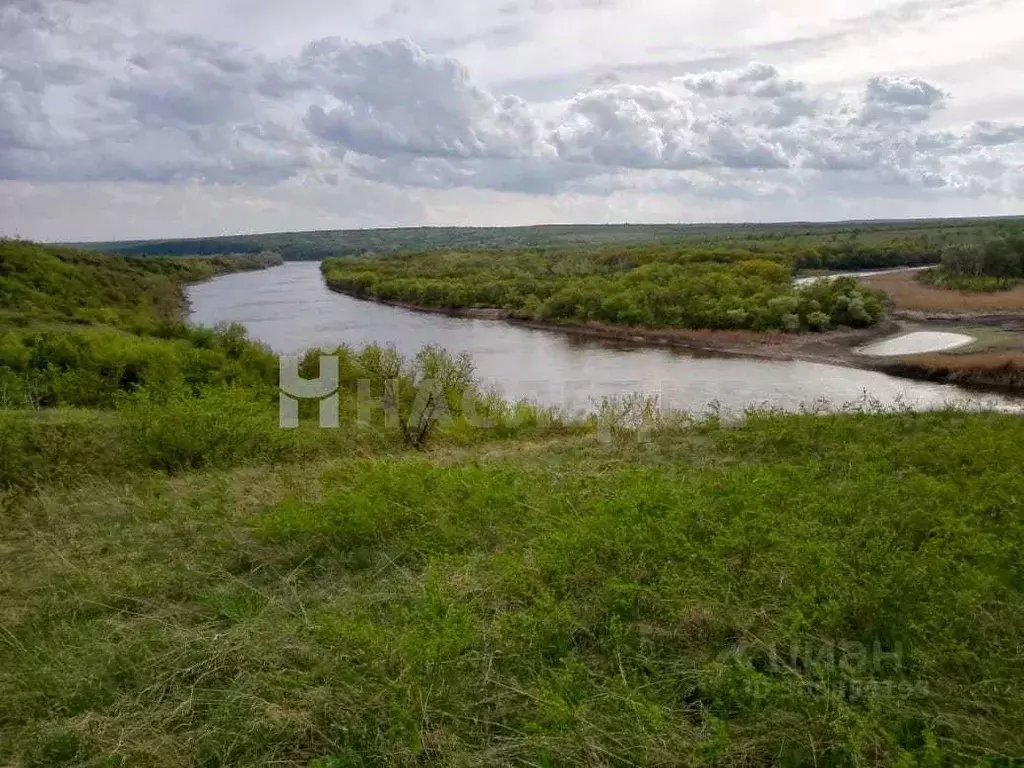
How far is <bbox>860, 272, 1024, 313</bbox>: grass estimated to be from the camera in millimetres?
39219

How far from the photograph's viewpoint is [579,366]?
31078 mm

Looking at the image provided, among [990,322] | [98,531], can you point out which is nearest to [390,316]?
[990,322]

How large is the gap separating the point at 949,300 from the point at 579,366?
23660mm

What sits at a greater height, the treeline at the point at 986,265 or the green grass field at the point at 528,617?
the treeline at the point at 986,265

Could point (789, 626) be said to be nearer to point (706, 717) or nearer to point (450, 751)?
point (706, 717)

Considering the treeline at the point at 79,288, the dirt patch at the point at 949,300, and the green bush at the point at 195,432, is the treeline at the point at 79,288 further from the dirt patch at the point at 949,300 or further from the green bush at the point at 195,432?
the dirt patch at the point at 949,300

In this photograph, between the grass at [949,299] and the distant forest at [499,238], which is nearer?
the grass at [949,299]

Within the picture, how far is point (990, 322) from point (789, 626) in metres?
38.5

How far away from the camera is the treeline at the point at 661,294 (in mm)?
37844

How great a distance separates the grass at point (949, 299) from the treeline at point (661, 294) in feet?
12.1

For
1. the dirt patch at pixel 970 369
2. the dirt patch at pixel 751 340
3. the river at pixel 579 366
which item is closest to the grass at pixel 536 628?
the river at pixel 579 366

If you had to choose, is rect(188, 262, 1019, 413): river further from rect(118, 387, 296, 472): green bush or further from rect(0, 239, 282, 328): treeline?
rect(118, 387, 296, 472): green bush

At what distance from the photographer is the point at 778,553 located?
15.9ft

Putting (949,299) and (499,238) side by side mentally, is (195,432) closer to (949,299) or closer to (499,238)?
(949,299)
